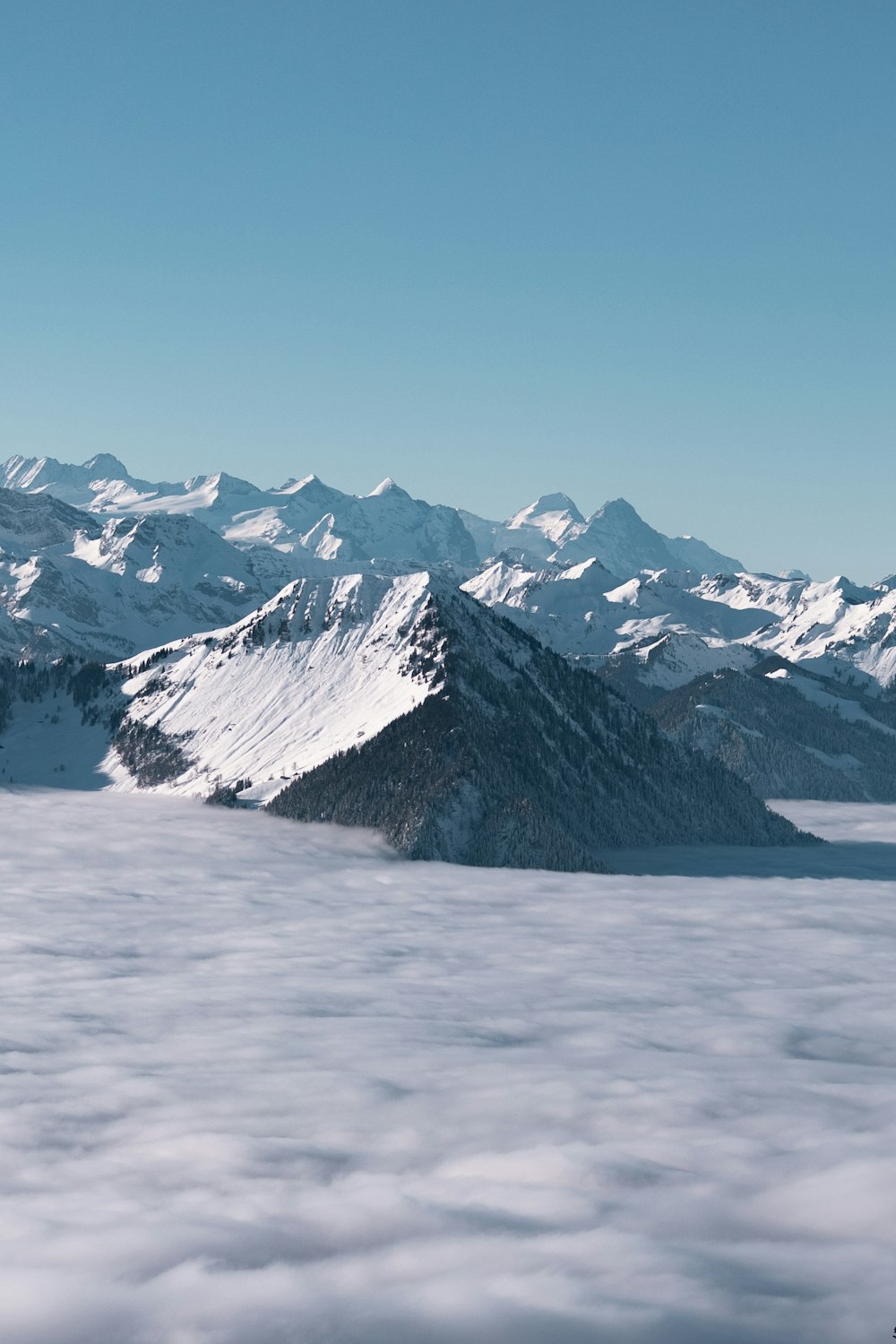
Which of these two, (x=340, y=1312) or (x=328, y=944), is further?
(x=328, y=944)

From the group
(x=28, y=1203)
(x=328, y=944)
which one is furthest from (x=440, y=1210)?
(x=328, y=944)

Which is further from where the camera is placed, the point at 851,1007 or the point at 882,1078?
the point at 851,1007

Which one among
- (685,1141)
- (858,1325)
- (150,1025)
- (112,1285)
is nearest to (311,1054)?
(150,1025)

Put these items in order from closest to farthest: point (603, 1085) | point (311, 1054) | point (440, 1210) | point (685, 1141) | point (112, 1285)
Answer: point (112, 1285)
point (440, 1210)
point (685, 1141)
point (603, 1085)
point (311, 1054)

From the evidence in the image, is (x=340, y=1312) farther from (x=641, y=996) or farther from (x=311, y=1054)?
(x=641, y=996)

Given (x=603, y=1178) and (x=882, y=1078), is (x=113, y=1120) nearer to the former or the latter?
(x=603, y=1178)

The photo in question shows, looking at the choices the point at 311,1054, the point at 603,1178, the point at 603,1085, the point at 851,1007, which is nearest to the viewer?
the point at 603,1178
